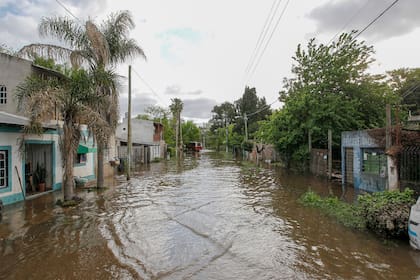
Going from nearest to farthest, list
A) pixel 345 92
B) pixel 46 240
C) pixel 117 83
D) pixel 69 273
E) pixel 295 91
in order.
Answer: pixel 69 273 < pixel 46 240 < pixel 117 83 < pixel 345 92 < pixel 295 91

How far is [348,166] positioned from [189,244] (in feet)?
37.3

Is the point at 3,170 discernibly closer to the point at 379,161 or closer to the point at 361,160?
the point at 379,161

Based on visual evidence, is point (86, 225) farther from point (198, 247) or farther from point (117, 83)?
point (117, 83)

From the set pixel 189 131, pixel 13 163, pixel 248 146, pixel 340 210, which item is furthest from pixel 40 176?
pixel 189 131

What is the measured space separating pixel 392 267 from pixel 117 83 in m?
11.9

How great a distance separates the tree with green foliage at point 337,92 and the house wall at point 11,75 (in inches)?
647

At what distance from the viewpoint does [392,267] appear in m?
5.15

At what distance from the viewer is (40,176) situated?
42.2ft

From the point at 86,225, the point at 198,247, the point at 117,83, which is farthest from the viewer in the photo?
the point at 117,83

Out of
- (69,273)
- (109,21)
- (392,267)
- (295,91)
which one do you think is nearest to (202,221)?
(69,273)

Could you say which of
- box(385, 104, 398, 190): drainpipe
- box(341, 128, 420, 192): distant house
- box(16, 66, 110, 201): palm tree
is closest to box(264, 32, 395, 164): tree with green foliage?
box(341, 128, 420, 192): distant house

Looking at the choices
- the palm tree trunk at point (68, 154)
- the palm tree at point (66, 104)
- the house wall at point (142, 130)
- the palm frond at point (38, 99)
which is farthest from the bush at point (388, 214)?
the house wall at point (142, 130)

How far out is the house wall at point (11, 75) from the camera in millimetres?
14664

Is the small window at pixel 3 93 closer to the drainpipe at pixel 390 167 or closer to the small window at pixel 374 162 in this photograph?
the drainpipe at pixel 390 167
